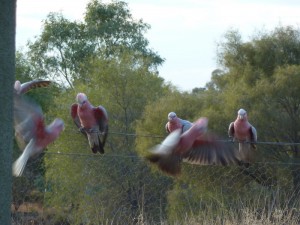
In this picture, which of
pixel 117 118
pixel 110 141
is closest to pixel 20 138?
pixel 110 141

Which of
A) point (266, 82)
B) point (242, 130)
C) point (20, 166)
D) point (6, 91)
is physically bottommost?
point (20, 166)

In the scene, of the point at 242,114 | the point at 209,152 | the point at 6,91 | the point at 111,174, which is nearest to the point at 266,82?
the point at 111,174

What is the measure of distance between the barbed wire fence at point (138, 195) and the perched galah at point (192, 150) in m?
0.38

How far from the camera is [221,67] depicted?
939 inches

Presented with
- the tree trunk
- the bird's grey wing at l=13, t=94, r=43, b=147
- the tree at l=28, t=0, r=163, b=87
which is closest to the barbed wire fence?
the bird's grey wing at l=13, t=94, r=43, b=147

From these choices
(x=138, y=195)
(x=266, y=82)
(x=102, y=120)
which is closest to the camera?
(x=102, y=120)

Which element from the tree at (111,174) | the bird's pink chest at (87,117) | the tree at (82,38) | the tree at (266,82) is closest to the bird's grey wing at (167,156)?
the tree at (111,174)

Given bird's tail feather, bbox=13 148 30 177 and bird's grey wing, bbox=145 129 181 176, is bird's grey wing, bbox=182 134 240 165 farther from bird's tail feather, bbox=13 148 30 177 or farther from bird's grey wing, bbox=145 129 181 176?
bird's tail feather, bbox=13 148 30 177

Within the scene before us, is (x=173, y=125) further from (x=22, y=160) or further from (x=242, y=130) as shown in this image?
(x=22, y=160)

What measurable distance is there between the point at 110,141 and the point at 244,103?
19.6ft

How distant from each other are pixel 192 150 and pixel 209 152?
0.74ft

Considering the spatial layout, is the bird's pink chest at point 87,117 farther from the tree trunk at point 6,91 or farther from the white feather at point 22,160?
the tree trunk at point 6,91

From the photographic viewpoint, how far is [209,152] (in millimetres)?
6902

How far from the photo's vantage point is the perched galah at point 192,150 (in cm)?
589
